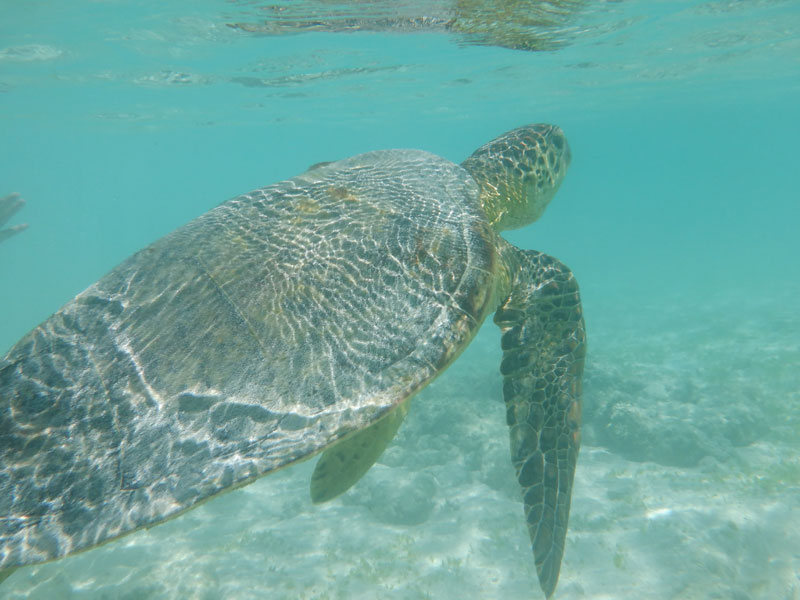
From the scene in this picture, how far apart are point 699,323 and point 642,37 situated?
525 inches

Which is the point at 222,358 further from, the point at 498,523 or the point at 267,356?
the point at 498,523

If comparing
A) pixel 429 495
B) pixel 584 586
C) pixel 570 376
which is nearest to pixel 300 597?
pixel 429 495

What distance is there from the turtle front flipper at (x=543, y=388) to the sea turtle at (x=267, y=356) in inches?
0.6

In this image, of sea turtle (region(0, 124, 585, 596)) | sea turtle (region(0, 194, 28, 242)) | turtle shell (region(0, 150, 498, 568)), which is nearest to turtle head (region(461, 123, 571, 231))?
sea turtle (region(0, 124, 585, 596))

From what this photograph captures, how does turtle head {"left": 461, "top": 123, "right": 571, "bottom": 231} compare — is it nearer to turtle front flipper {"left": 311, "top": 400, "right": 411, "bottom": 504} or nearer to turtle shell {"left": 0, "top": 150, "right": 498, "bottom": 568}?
turtle shell {"left": 0, "top": 150, "right": 498, "bottom": 568}

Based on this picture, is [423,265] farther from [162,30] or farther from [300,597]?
[162,30]

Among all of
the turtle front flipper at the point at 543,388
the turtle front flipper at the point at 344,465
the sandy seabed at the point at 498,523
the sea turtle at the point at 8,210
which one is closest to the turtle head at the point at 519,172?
the turtle front flipper at the point at 543,388

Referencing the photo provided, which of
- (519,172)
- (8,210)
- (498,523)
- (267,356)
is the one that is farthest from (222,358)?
(8,210)

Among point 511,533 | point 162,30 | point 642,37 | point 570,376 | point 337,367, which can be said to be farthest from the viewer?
point 642,37

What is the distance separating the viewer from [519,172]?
5.51 metres

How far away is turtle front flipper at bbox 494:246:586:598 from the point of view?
3.21 m

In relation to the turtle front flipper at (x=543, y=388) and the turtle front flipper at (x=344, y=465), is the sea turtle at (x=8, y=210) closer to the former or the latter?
the turtle front flipper at (x=344, y=465)

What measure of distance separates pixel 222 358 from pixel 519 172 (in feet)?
14.5

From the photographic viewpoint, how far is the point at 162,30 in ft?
52.8
